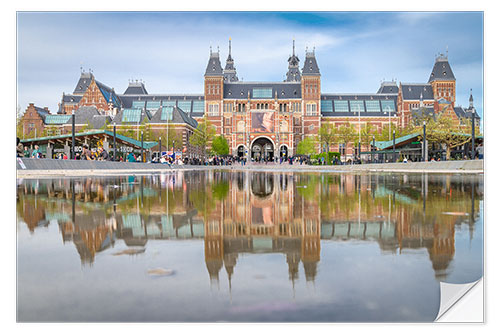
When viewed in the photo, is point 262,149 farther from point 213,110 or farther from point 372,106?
point 372,106

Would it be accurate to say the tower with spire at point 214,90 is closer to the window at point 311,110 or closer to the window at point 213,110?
the window at point 213,110

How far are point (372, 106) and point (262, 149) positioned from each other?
2309cm

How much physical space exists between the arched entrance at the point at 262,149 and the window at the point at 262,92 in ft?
26.5

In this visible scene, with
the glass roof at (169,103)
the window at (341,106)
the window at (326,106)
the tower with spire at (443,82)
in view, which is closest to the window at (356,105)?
the window at (341,106)

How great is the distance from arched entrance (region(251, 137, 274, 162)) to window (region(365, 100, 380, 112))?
67.1 ft

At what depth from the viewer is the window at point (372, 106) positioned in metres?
82.9

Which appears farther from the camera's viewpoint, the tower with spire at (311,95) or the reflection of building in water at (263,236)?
the tower with spire at (311,95)

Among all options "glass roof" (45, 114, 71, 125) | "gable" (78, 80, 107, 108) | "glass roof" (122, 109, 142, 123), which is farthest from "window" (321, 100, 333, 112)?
"glass roof" (45, 114, 71, 125)

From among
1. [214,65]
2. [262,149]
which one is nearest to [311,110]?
[262,149]

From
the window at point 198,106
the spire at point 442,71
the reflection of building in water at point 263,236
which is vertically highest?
the spire at point 442,71

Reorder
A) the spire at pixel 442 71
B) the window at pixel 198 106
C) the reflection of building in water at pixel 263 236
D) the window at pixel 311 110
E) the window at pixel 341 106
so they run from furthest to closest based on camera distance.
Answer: the window at pixel 341 106, the window at pixel 198 106, the window at pixel 311 110, the spire at pixel 442 71, the reflection of building in water at pixel 263 236
